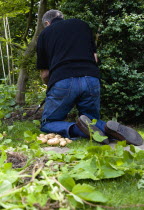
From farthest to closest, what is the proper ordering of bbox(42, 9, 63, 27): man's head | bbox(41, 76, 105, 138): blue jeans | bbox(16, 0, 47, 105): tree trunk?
bbox(16, 0, 47, 105): tree trunk → bbox(42, 9, 63, 27): man's head → bbox(41, 76, 105, 138): blue jeans

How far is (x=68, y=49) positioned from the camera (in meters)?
3.72

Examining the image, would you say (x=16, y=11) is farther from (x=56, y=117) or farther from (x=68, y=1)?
(x=56, y=117)

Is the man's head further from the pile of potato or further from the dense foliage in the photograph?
the pile of potato

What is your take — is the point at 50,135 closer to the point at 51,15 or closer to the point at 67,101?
the point at 67,101

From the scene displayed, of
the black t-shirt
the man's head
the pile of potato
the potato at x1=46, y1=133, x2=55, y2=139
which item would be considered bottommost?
the potato at x1=46, y1=133, x2=55, y2=139

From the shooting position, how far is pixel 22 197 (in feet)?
4.70

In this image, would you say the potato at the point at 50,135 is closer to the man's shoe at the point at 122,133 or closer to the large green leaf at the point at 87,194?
the man's shoe at the point at 122,133

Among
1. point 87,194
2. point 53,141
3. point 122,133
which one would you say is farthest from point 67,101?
point 87,194

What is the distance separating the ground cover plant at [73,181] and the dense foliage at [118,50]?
7.51ft

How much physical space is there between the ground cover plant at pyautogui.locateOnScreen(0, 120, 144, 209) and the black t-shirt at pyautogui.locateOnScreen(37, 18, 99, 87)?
1430 millimetres

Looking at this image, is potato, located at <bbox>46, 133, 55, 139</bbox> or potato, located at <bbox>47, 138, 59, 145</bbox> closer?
potato, located at <bbox>47, 138, 59, 145</bbox>

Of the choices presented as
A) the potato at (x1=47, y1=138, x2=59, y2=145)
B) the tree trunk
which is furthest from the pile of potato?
the tree trunk

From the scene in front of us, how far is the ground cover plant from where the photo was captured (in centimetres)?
143

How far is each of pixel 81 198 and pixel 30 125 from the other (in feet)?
10.0
